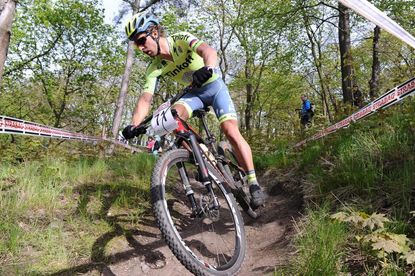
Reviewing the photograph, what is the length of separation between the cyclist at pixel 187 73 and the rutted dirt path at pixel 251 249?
1.44 feet

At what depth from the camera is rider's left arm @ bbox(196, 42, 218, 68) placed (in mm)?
2859

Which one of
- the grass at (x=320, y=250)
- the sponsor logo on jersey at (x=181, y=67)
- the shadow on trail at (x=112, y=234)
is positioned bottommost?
the grass at (x=320, y=250)

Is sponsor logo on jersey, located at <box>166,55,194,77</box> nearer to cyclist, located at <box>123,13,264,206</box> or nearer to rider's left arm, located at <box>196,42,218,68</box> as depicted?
cyclist, located at <box>123,13,264,206</box>

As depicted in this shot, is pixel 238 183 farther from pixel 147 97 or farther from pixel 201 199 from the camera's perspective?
pixel 147 97

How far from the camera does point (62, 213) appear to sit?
10.8 ft

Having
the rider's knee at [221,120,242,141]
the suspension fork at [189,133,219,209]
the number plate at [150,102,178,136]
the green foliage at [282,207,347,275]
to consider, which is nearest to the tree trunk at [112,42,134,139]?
the rider's knee at [221,120,242,141]

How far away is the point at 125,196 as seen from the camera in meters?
3.83

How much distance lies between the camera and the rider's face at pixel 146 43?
3.14 m

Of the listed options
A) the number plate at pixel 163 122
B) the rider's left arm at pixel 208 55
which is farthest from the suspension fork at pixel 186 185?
the rider's left arm at pixel 208 55

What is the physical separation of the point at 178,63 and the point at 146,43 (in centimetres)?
45

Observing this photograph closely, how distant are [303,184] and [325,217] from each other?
50.1 inches

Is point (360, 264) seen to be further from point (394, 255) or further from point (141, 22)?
point (141, 22)

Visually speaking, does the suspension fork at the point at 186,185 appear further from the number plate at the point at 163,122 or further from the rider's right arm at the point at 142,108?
the rider's right arm at the point at 142,108

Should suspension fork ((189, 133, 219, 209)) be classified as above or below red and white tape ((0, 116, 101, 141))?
below
